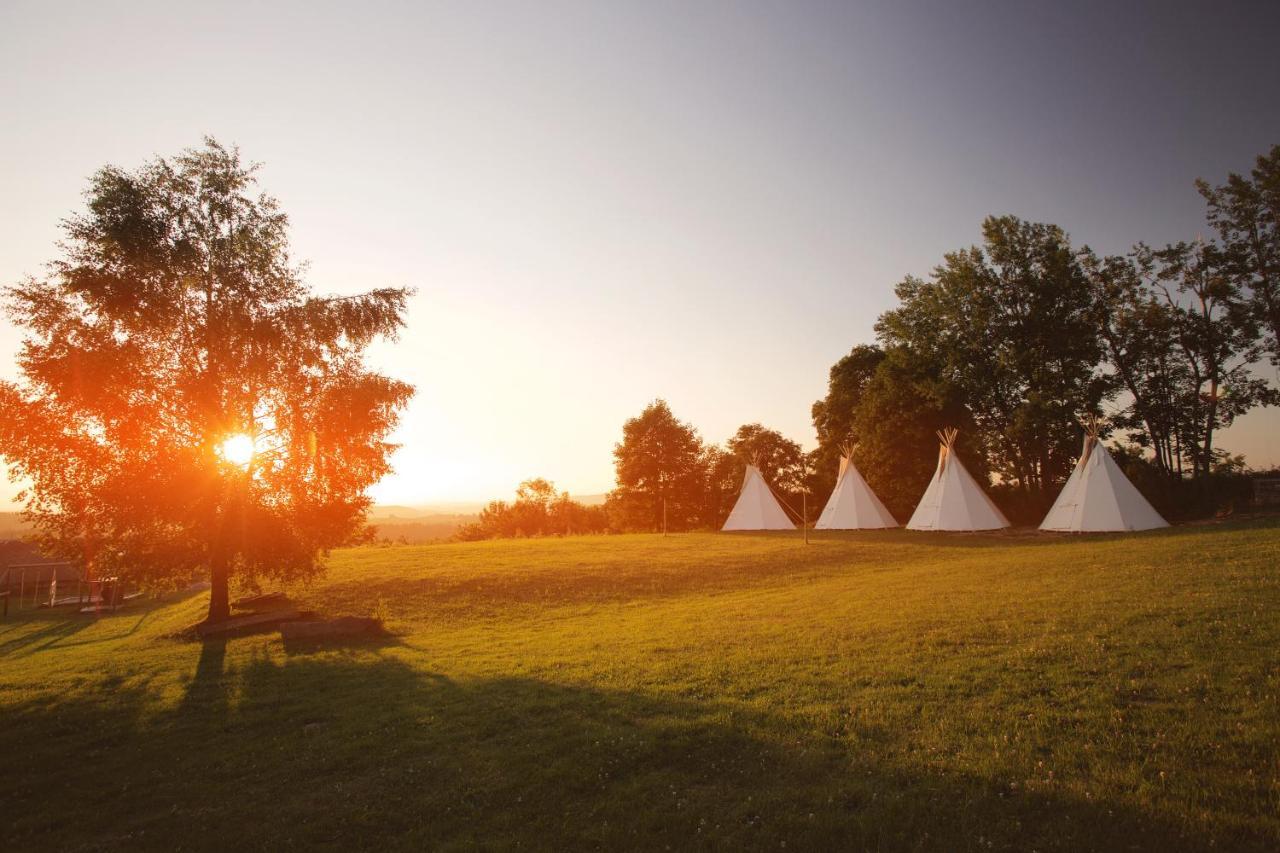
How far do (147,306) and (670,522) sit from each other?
48720 millimetres

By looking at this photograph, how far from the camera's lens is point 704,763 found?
6.53m

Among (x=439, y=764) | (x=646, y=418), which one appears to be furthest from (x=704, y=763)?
(x=646, y=418)

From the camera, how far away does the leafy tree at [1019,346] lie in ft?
128

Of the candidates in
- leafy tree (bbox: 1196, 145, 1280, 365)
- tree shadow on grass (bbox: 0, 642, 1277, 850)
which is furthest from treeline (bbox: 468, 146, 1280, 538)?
tree shadow on grass (bbox: 0, 642, 1277, 850)

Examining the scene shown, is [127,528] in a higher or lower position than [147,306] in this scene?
lower

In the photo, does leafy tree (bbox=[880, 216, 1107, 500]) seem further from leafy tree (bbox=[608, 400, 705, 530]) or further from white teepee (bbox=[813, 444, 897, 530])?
leafy tree (bbox=[608, 400, 705, 530])

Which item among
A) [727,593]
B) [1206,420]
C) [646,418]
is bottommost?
[727,593]

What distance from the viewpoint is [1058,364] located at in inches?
1585

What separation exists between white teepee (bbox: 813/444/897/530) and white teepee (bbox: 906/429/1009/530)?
336cm

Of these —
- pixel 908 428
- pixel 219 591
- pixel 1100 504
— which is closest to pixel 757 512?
pixel 908 428

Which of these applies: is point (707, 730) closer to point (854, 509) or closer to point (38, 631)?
point (38, 631)

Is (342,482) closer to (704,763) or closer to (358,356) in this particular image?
(358,356)

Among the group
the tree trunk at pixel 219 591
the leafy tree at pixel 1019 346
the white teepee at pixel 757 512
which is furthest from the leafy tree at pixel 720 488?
the tree trunk at pixel 219 591

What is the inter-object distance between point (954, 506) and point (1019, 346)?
14042mm
